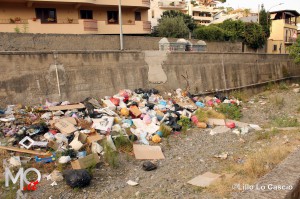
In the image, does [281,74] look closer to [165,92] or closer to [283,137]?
[165,92]

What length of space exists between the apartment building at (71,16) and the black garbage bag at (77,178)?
10.0m

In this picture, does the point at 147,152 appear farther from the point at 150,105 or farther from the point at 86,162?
the point at 150,105

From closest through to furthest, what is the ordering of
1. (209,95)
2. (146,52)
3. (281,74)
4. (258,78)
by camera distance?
(146,52) < (209,95) < (258,78) < (281,74)

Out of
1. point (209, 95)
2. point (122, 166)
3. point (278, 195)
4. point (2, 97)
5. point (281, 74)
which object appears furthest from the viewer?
point (281, 74)

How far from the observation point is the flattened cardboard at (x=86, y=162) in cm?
512

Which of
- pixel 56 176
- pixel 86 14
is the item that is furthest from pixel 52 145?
pixel 86 14

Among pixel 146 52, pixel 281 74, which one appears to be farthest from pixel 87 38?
pixel 281 74

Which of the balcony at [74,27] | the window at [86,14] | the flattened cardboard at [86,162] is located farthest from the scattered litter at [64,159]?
the window at [86,14]

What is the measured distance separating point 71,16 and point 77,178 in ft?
43.1

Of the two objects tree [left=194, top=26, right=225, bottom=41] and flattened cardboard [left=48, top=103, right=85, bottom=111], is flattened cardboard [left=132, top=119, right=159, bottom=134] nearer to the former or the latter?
flattened cardboard [left=48, top=103, right=85, bottom=111]

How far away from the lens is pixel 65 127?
660 centimetres

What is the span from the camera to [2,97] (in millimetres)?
7473

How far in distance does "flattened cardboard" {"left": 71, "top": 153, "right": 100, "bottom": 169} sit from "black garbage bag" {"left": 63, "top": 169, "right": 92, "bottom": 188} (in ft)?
1.07

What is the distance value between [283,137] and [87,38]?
907 centimetres
